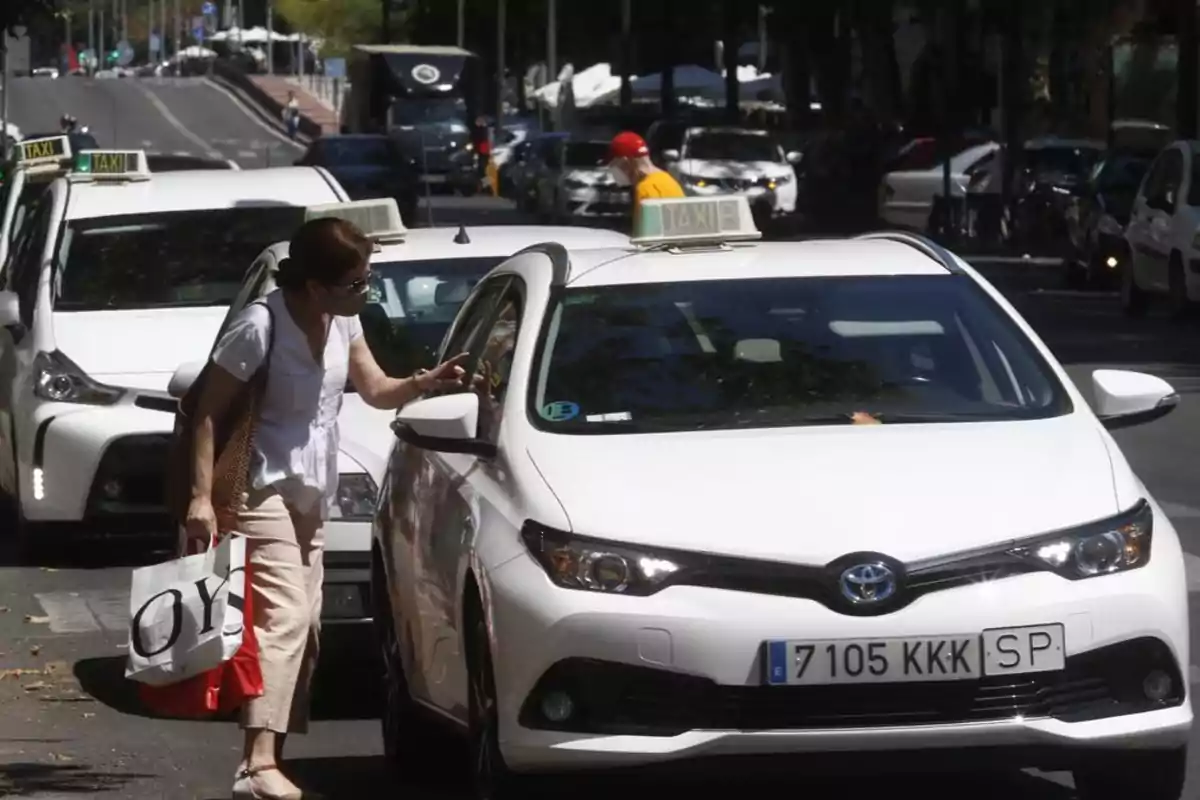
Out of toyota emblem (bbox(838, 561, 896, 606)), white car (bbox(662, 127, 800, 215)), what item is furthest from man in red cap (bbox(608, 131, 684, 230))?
white car (bbox(662, 127, 800, 215))

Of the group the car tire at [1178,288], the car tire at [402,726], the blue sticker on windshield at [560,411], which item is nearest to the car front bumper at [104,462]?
the car tire at [402,726]

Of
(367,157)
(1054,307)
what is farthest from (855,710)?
(367,157)

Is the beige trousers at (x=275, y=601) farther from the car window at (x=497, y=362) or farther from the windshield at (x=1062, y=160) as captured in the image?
the windshield at (x=1062, y=160)

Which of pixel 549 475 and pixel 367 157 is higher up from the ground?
pixel 549 475

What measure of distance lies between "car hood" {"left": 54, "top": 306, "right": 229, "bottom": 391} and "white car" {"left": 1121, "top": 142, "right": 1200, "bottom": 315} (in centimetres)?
1405

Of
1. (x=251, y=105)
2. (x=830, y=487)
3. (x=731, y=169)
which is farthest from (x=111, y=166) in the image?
(x=251, y=105)

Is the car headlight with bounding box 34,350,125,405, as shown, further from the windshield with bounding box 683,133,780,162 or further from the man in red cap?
the windshield with bounding box 683,133,780,162

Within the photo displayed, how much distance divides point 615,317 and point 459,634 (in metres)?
1.06

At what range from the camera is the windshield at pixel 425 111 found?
217ft

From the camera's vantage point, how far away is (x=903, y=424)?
6.89 meters

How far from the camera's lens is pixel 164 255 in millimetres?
13352

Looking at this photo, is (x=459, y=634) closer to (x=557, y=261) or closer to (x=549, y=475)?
(x=549, y=475)

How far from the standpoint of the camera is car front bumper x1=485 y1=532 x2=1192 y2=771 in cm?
610

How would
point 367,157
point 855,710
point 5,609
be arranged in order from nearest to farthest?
1. point 855,710
2. point 5,609
3. point 367,157
